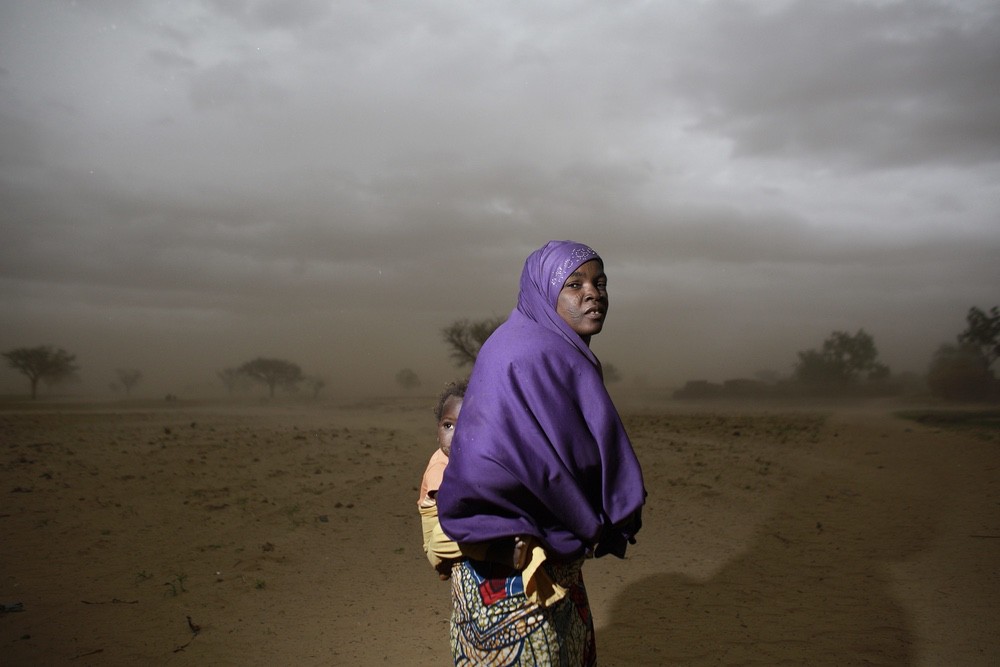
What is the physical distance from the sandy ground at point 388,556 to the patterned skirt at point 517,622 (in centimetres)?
296

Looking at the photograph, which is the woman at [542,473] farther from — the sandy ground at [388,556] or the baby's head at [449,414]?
the sandy ground at [388,556]

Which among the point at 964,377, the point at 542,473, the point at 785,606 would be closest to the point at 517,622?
the point at 542,473

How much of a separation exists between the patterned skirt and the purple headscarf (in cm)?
24

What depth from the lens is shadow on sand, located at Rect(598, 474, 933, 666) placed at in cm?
486

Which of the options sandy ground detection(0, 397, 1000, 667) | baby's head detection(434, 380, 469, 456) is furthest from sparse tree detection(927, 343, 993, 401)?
baby's head detection(434, 380, 469, 456)

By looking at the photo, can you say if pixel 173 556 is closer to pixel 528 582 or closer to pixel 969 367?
Answer: pixel 528 582

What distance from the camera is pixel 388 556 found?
6957 millimetres

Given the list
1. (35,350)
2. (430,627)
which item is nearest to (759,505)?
(430,627)

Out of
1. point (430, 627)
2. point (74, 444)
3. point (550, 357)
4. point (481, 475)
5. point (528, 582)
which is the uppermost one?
point (550, 357)

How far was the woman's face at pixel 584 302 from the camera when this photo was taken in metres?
2.03

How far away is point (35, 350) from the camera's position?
1988 cm

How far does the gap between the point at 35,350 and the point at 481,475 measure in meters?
23.8

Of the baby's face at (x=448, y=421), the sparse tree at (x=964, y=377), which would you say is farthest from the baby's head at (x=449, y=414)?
the sparse tree at (x=964, y=377)

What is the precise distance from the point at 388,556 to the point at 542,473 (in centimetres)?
578
